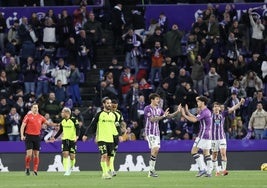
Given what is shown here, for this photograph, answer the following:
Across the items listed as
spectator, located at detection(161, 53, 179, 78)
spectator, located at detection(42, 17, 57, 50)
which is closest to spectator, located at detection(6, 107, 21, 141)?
spectator, located at detection(42, 17, 57, 50)

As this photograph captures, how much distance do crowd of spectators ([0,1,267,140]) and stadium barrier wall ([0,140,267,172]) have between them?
701 millimetres

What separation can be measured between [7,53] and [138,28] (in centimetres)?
577

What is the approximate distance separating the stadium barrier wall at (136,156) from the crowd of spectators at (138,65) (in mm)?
701

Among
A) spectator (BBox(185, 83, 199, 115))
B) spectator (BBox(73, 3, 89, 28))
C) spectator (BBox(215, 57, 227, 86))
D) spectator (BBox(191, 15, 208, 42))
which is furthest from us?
spectator (BBox(73, 3, 89, 28))

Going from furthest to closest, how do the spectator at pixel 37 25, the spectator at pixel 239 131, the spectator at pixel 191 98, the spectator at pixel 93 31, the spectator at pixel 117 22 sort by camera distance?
the spectator at pixel 117 22, the spectator at pixel 37 25, the spectator at pixel 93 31, the spectator at pixel 191 98, the spectator at pixel 239 131

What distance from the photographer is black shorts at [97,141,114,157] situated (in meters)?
28.2

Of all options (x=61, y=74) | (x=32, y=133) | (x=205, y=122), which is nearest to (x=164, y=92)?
(x=61, y=74)

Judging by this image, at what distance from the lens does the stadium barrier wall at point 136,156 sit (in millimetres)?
36750

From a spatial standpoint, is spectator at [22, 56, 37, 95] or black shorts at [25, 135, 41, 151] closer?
black shorts at [25, 135, 41, 151]

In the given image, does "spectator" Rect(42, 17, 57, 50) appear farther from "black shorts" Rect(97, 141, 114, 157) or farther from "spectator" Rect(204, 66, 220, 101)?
"black shorts" Rect(97, 141, 114, 157)

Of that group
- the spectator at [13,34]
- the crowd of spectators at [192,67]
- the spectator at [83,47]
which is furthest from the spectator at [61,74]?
the spectator at [13,34]

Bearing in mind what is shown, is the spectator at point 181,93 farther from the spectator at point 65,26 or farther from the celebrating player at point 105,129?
the celebrating player at point 105,129

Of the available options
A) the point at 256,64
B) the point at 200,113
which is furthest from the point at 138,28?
the point at 200,113

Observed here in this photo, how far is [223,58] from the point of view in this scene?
41750 mm
